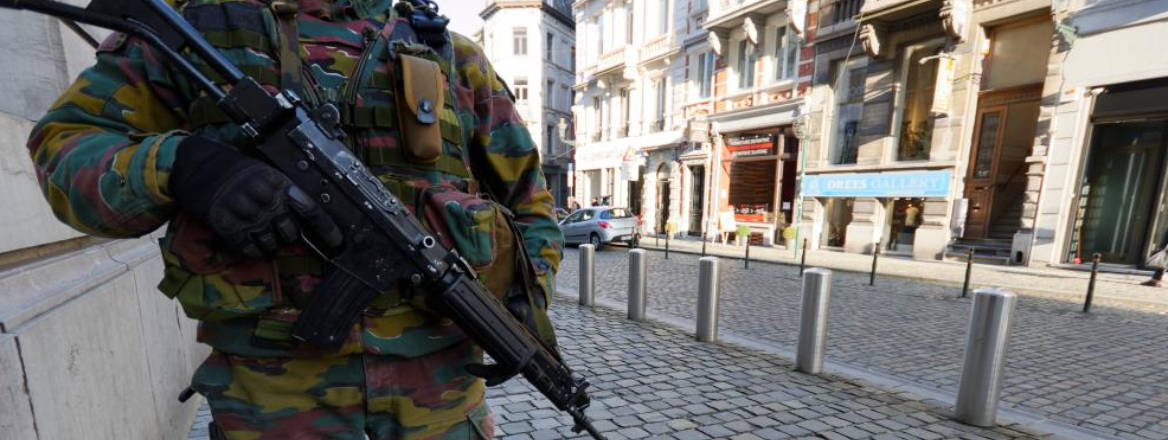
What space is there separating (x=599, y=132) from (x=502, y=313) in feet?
78.2

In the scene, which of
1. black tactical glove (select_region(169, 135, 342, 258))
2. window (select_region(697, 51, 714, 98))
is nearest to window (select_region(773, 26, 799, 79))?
window (select_region(697, 51, 714, 98))

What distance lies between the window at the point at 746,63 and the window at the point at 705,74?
3.64 feet

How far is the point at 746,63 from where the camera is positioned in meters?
16.6

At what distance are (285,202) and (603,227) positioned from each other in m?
13.2

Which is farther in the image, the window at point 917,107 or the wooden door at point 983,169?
the window at point 917,107

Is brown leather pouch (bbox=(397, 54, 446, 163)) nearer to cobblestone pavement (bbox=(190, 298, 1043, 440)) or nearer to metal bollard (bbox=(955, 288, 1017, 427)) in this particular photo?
cobblestone pavement (bbox=(190, 298, 1043, 440))

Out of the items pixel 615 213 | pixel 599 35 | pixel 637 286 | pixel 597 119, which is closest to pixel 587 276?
pixel 637 286

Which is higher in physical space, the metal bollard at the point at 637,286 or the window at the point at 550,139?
the window at the point at 550,139

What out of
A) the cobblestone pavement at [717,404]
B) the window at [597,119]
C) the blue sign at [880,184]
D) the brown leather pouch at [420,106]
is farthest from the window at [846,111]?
the brown leather pouch at [420,106]

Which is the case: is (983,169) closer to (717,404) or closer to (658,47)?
(658,47)

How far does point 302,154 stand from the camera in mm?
1137

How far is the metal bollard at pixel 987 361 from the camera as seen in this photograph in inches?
123

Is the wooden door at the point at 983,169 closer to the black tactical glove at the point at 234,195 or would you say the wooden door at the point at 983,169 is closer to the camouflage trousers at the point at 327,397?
the camouflage trousers at the point at 327,397

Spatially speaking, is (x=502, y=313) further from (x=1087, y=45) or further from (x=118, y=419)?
(x=1087, y=45)
